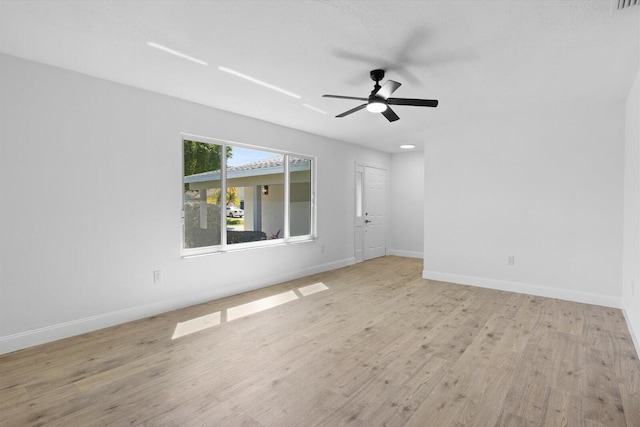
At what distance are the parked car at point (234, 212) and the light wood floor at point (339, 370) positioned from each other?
4.27 feet

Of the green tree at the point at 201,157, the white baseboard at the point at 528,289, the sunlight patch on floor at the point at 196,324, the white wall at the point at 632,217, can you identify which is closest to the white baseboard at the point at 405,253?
the white baseboard at the point at 528,289

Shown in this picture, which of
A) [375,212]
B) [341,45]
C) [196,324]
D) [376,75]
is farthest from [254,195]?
[375,212]

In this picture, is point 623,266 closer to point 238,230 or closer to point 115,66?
point 238,230

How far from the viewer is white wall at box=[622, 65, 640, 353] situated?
9.60 ft

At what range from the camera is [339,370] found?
2.49 m

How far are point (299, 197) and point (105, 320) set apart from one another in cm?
335

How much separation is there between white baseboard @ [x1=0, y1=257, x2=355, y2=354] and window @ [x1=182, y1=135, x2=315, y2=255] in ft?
1.92

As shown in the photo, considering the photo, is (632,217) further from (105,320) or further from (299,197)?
(105,320)

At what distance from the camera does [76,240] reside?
317cm

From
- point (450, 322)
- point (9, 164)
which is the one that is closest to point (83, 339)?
point (9, 164)

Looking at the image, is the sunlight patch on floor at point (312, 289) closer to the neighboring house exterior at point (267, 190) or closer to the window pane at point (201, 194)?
the neighboring house exterior at point (267, 190)

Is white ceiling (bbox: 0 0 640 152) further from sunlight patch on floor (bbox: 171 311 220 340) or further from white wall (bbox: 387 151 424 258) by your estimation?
white wall (bbox: 387 151 424 258)

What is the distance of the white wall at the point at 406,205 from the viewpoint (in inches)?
303

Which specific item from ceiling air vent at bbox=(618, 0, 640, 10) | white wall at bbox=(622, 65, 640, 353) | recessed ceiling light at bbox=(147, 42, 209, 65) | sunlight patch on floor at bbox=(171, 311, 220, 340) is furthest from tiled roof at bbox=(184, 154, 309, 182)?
white wall at bbox=(622, 65, 640, 353)
